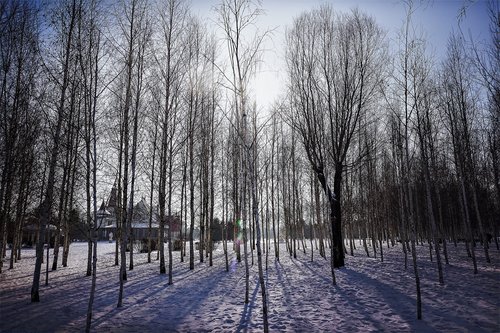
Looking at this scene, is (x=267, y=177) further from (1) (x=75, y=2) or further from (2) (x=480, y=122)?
(1) (x=75, y=2)

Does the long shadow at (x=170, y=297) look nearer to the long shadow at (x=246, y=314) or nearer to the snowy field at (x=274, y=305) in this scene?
the snowy field at (x=274, y=305)

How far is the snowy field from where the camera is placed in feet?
18.4

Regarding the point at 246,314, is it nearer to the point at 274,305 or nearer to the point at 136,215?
the point at 274,305

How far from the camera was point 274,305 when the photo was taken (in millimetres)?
7363

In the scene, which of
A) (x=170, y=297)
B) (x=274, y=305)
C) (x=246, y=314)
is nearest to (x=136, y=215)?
(x=170, y=297)

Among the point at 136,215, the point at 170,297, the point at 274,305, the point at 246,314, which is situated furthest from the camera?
the point at 136,215

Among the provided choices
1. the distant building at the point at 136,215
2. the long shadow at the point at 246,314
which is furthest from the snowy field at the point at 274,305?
the distant building at the point at 136,215

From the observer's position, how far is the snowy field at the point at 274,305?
5.61 metres

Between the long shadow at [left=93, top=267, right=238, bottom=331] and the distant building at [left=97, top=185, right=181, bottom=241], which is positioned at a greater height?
the distant building at [left=97, top=185, right=181, bottom=241]

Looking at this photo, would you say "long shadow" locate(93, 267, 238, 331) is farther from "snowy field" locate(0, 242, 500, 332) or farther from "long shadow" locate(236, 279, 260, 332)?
"long shadow" locate(236, 279, 260, 332)

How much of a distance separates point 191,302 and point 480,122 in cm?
1649

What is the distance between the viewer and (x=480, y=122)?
47.9ft

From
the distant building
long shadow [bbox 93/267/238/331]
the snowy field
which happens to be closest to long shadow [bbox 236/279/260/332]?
the snowy field

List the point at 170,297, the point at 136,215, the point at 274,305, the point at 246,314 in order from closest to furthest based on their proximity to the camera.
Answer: the point at 246,314 < the point at 274,305 < the point at 170,297 < the point at 136,215
